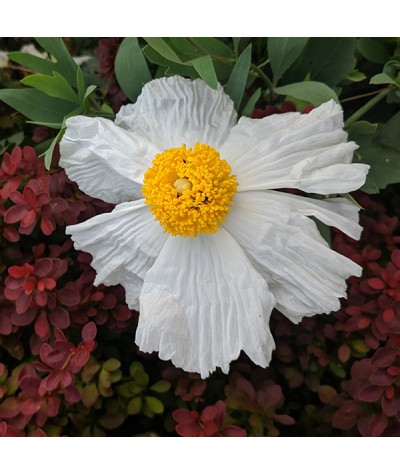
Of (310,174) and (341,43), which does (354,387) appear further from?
(341,43)

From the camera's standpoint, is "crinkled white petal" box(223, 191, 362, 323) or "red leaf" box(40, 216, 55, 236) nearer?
"crinkled white petal" box(223, 191, 362, 323)

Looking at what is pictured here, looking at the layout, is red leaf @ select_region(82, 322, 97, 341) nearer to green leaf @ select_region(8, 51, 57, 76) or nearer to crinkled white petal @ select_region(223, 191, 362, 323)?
crinkled white petal @ select_region(223, 191, 362, 323)

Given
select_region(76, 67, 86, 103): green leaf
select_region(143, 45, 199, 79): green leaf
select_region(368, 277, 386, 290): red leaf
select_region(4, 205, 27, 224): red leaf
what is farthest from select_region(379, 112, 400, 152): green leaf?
select_region(4, 205, 27, 224): red leaf

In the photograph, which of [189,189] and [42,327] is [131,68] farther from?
[42,327]

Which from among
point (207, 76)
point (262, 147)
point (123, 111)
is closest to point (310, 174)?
point (262, 147)

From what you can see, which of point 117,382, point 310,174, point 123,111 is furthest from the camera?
point 117,382

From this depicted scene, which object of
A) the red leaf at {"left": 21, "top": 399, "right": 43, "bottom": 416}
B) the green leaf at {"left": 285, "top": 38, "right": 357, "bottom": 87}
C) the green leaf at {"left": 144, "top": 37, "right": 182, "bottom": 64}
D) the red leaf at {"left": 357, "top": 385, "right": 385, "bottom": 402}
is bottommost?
the red leaf at {"left": 21, "top": 399, "right": 43, "bottom": 416}

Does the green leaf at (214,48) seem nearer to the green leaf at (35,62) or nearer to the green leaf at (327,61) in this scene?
the green leaf at (327,61)
